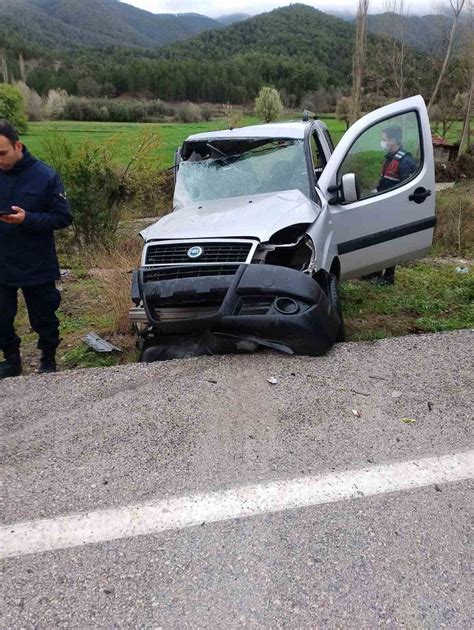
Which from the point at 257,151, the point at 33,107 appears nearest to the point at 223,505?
the point at 257,151

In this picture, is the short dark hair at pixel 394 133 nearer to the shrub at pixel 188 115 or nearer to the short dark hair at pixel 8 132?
the short dark hair at pixel 8 132

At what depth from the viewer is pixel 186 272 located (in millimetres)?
3732

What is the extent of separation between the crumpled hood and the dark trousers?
2.93 ft

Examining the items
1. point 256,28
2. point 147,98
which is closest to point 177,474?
point 147,98

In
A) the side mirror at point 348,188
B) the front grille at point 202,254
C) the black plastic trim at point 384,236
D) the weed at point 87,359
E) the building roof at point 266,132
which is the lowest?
the weed at point 87,359

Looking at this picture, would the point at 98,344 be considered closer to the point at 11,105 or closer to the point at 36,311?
the point at 36,311

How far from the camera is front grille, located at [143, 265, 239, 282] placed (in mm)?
3650

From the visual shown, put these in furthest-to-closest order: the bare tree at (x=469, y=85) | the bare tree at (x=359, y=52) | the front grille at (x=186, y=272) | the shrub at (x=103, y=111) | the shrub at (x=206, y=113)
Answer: the shrub at (x=206, y=113), the shrub at (x=103, y=111), the bare tree at (x=469, y=85), the bare tree at (x=359, y=52), the front grille at (x=186, y=272)

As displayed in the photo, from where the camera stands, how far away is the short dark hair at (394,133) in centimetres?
506

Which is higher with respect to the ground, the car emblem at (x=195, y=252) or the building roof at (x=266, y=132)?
the building roof at (x=266, y=132)

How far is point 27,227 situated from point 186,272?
119 centimetres

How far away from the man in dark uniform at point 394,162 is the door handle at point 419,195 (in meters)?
0.18

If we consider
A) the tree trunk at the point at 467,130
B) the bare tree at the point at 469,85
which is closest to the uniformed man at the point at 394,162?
the bare tree at the point at 469,85

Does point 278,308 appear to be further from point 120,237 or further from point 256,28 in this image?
point 256,28
